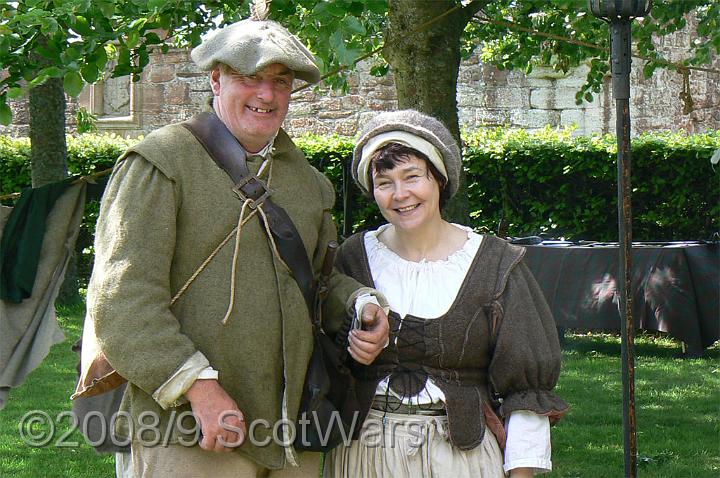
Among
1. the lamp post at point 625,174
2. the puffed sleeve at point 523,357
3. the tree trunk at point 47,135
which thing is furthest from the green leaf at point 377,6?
the tree trunk at point 47,135

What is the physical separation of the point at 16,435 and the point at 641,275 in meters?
4.64

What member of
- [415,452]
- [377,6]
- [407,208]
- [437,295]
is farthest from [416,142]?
[377,6]

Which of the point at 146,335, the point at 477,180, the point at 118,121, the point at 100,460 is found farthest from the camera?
the point at 118,121

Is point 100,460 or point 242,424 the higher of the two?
point 242,424

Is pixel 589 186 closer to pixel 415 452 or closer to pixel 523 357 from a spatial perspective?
pixel 523 357

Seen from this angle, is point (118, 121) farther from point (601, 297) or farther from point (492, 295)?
point (492, 295)

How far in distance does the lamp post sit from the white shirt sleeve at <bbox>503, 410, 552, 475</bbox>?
2.42 ft

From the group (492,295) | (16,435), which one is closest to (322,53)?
(492,295)

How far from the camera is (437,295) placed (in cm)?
256

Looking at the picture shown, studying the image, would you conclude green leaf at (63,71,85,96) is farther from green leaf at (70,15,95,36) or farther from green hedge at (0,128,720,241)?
green hedge at (0,128,720,241)

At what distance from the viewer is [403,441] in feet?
8.17

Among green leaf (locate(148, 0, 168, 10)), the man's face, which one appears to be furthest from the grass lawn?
the man's face

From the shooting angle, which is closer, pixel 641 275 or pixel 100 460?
pixel 100 460

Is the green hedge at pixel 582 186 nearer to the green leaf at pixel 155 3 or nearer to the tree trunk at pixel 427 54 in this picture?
the tree trunk at pixel 427 54
